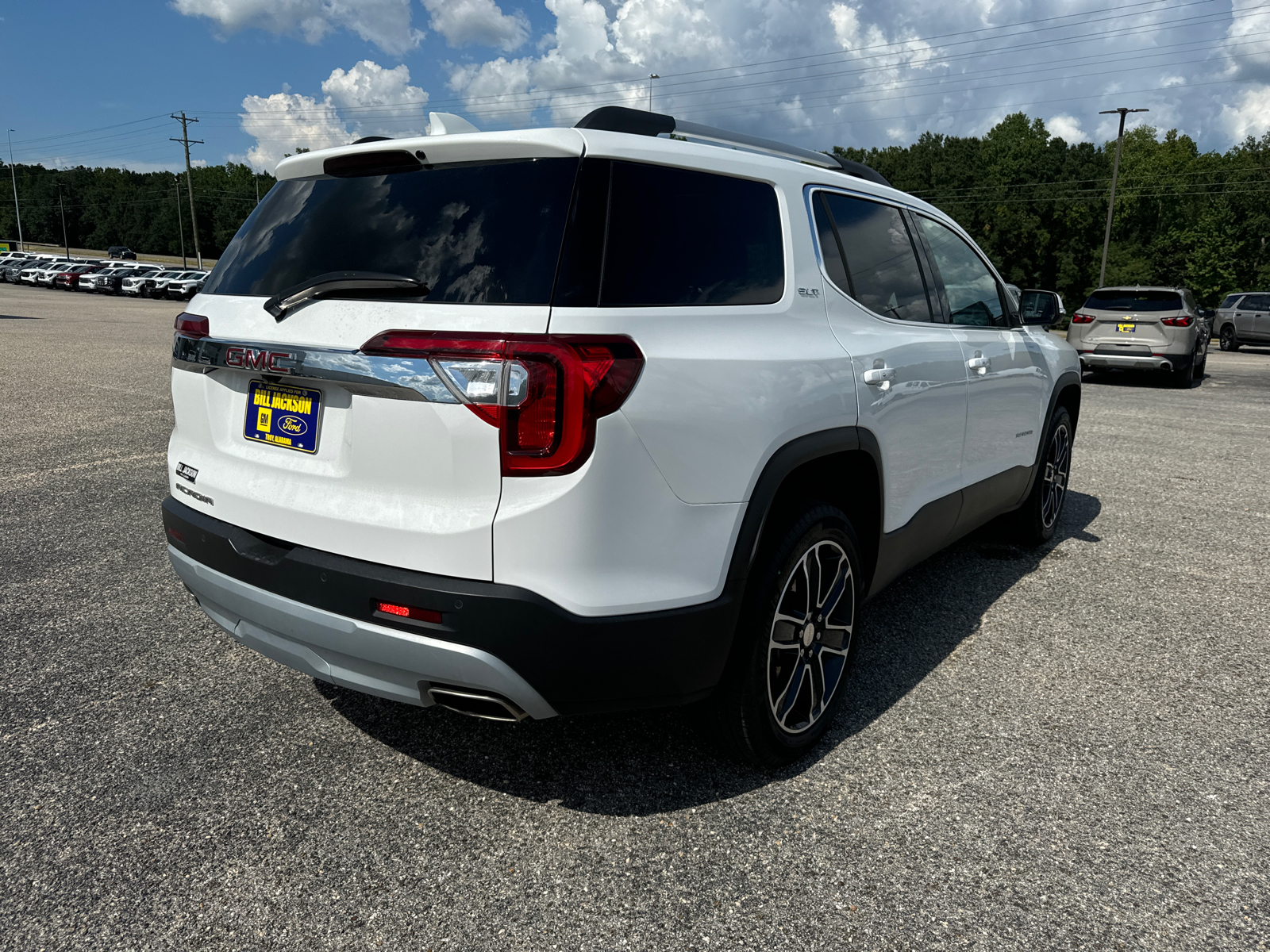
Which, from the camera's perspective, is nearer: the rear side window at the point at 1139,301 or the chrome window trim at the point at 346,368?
the chrome window trim at the point at 346,368

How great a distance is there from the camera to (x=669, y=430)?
7.20ft

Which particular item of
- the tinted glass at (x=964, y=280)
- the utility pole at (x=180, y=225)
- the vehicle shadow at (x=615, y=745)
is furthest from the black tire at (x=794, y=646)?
the utility pole at (x=180, y=225)

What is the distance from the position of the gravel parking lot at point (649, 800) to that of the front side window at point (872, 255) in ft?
4.86

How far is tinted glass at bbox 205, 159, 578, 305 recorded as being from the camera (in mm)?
2164

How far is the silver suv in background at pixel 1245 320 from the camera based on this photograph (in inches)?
990

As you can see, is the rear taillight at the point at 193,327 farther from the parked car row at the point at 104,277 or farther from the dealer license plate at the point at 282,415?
the parked car row at the point at 104,277

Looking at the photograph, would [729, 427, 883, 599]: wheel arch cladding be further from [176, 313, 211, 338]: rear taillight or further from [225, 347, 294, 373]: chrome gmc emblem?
[176, 313, 211, 338]: rear taillight

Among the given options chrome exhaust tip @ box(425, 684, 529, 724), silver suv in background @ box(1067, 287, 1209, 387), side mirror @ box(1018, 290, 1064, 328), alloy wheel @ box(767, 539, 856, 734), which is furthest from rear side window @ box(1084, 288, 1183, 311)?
chrome exhaust tip @ box(425, 684, 529, 724)

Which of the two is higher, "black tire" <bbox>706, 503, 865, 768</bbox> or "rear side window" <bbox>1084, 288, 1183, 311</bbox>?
"rear side window" <bbox>1084, 288, 1183, 311</bbox>

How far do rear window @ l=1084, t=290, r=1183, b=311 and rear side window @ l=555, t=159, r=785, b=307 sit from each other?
14.8m

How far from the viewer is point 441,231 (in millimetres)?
2289

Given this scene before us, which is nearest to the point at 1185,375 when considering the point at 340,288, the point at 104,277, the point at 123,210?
the point at 340,288

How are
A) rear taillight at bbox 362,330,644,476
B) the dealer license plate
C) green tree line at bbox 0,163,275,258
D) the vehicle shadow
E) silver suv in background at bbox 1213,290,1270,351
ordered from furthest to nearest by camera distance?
green tree line at bbox 0,163,275,258 < silver suv in background at bbox 1213,290,1270,351 < the vehicle shadow < the dealer license plate < rear taillight at bbox 362,330,644,476

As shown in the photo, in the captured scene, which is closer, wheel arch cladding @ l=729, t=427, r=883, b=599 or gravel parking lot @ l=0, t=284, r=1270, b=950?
gravel parking lot @ l=0, t=284, r=1270, b=950
